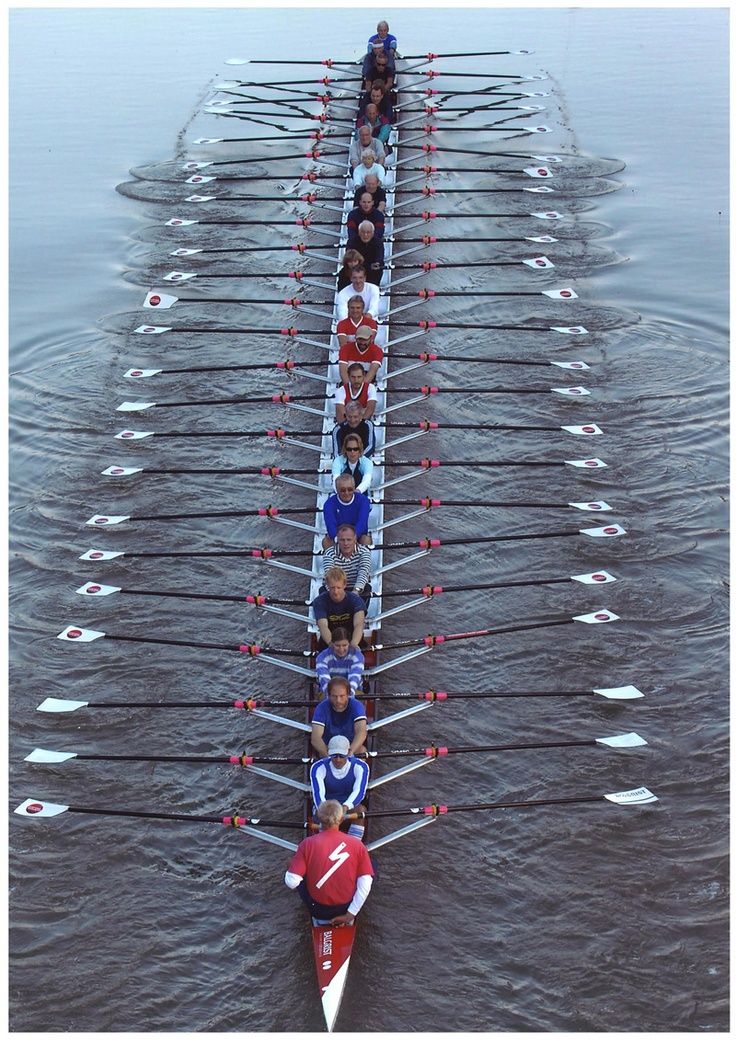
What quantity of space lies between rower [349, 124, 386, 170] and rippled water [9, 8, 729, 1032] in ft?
4.47

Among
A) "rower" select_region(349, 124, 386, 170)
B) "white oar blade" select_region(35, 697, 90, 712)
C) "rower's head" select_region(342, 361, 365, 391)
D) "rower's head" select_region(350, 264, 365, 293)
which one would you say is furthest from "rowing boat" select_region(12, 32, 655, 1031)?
"rower's head" select_region(350, 264, 365, 293)

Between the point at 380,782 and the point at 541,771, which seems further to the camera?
the point at 541,771

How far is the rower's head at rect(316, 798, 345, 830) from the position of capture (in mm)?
6535

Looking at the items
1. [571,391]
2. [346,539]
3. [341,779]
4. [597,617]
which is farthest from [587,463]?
[341,779]

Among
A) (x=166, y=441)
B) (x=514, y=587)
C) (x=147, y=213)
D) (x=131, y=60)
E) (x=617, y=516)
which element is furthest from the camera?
(x=131, y=60)

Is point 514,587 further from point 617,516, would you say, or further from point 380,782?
point 380,782

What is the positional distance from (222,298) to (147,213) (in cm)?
373

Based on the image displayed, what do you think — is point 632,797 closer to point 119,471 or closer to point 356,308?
point 356,308

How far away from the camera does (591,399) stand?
12383 mm

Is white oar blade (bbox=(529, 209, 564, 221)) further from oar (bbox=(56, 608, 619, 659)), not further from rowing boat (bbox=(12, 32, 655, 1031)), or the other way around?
oar (bbox=(56, 608, 619, 659))

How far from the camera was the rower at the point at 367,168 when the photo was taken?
14242 millimetres

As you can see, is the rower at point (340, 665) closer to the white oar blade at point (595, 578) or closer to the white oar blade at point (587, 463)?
the white oar blade at point (595, 578)

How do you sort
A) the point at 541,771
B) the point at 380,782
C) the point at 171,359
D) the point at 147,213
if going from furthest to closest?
the point at 147,213 → the point at 171,359 → the point at 541,771 → the point at 380,782

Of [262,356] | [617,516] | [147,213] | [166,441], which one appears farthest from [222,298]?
[617,516]
